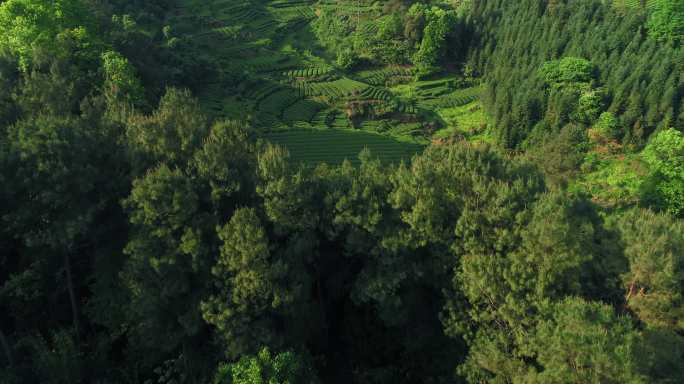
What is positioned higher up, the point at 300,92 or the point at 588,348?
the point at 588,348

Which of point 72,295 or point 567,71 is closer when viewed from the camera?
point 72,295

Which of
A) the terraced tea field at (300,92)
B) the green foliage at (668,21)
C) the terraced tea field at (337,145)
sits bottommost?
the terraced tea field at (337,145)

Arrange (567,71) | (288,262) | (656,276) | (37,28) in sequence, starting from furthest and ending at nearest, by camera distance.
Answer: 1. (567,71)
2. (37,28)
3. (288,262)
4. (656,276)

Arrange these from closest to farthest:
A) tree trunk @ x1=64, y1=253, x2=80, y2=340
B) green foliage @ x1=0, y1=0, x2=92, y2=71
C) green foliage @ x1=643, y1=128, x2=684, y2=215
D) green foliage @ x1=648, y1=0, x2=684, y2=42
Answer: tree trunk @ x1=64, y1=253, x2=80, y2=340, green foliage @ x1=0, y1=0, x2=92, y2=71, green foliage @ x1=643, y1=128, x2=684, y2=215, green foliage @ x1=648, y1=0, x2=684, y2=42

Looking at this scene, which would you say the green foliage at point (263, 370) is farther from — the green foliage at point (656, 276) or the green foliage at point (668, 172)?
the green foliage at point (668, 172)

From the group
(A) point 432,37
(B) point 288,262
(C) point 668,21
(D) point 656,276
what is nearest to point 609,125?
(C) point 668,21

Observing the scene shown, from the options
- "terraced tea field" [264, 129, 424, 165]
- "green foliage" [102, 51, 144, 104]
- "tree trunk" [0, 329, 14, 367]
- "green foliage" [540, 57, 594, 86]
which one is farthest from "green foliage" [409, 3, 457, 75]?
"tree trunk" [0, 329, 14, 367]

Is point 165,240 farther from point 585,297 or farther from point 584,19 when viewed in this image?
point 584,19

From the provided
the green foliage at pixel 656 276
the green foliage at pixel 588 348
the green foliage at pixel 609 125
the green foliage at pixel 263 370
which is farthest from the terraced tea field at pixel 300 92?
the green foliage at pixel 588 348

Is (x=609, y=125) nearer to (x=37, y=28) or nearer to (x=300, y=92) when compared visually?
(x=300, y=92)

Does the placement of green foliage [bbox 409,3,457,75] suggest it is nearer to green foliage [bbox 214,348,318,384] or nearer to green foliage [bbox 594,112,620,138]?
green foliage [bbox 594,112,620,138]
